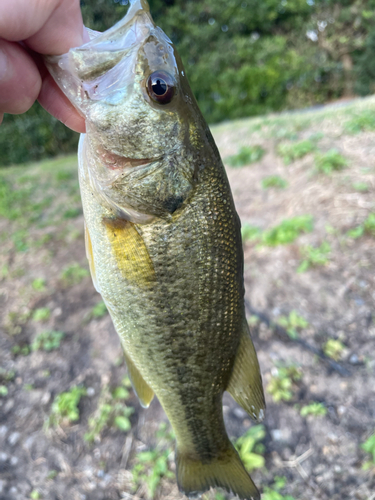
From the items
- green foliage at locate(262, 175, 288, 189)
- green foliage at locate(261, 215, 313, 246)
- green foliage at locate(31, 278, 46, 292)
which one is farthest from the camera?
green foliage at locate(262, 175, 288, 189)

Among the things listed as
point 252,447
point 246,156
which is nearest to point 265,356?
point 252,447

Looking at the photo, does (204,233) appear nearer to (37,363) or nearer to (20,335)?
(37,363)

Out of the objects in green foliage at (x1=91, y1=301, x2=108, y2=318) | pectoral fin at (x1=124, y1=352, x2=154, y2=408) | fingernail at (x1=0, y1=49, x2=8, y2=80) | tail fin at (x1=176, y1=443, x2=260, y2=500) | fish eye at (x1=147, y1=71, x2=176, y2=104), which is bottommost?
green foliage at (x1=91, y1=301, x2=108, y2=318)

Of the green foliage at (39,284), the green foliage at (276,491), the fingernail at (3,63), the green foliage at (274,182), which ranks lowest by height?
the green foliage at (274,182)

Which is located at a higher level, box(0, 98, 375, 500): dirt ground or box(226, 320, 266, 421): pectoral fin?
box(226, 320, 266, 421): pectoral fin

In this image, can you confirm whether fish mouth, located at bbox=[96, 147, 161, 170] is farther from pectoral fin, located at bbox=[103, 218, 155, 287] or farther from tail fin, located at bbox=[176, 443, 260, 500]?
tail fin, located at bbox=[176, 443, 260, 500]

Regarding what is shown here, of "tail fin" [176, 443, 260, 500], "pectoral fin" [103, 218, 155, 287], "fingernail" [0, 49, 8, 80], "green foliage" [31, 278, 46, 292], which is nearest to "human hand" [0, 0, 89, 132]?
"fingernail" [0, 49, 8, 80]

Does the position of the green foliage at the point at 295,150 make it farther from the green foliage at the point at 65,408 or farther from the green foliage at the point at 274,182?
the green foliage at the point at 65,408

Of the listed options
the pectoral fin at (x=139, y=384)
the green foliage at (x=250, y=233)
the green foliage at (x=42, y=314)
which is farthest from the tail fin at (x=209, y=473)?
the green foliage at (x=250, y=233)
